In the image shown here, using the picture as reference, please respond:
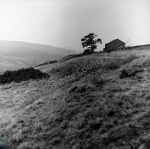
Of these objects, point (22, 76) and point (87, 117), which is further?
point (22, 76)

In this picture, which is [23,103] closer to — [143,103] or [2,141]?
[2,141]

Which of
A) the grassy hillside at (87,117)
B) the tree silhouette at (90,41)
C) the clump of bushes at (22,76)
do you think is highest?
the tree silhouette at (90,41)

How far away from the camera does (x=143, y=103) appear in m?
12.1

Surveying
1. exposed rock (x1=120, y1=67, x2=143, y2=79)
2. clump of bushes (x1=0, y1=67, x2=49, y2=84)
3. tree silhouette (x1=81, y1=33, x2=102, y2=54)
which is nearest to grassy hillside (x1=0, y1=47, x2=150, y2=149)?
exposed rock (x1=120, y1=67, x2=143, y2=79)

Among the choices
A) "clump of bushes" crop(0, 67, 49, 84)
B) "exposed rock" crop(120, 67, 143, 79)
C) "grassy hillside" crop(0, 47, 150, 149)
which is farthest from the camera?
"clump of bushes" crop(0, 67, 49, 84)

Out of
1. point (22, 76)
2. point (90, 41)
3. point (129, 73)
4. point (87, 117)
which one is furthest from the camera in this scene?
point (90, 41)

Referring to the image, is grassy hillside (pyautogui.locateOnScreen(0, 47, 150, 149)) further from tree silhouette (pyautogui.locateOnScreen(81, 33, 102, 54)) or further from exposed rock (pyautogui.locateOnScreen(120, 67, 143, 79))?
tree silhouette (pyautogui.locateOnScreen(81, 33, 102, 54))

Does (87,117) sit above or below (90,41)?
below

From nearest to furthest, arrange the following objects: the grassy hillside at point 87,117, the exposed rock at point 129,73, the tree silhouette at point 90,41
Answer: the grassy hillside at point 87,117
the exposed rock at point 129,73
the tree silhouette at point 90,41

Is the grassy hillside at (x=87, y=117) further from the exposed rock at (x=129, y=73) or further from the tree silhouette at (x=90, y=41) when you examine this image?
the tree silhouette at (x=90, y=41)

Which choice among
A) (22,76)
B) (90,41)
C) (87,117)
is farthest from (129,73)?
(90,41)

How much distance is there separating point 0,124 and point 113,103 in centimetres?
894

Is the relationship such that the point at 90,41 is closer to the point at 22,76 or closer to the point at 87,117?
the point at 22,76

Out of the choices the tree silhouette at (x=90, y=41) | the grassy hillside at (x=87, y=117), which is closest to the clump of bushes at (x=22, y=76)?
the grassy hillside at (x=87, y=117)
